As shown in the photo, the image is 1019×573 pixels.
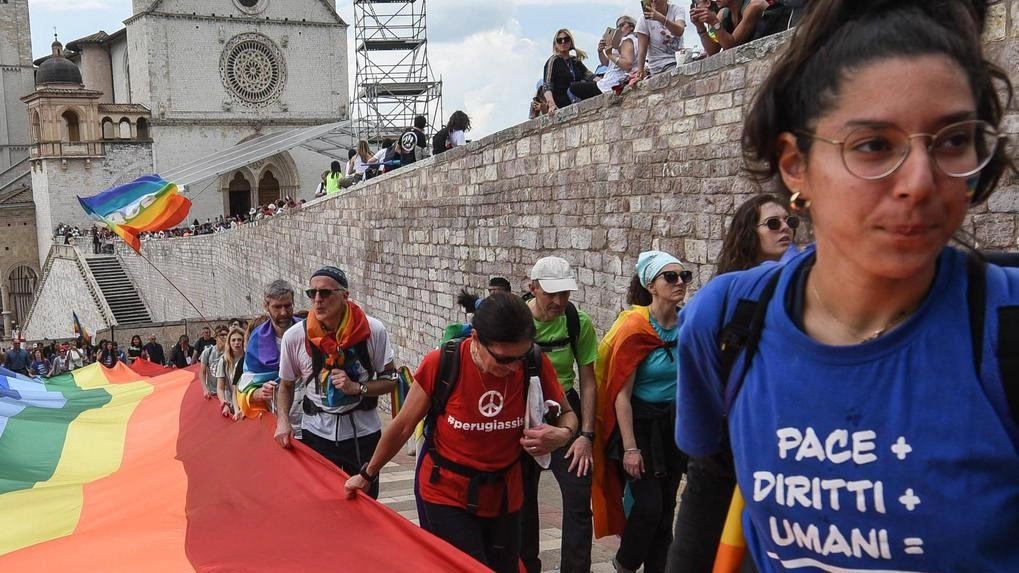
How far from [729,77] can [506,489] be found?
4.07 m

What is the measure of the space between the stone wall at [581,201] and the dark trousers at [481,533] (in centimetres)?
276

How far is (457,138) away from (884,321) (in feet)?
42.9

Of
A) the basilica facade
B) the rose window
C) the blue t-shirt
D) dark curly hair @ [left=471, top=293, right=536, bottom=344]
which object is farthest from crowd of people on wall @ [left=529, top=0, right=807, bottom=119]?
the rose window

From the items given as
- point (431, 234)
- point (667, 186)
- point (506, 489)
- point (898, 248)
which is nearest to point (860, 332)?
point (898, 248)

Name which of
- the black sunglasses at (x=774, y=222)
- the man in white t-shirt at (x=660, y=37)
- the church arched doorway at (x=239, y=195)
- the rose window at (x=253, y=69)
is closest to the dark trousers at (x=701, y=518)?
the black sunglasses at (x=774, y=222)

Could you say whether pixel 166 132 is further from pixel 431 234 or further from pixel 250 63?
pixel 431 234

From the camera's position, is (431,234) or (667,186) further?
(431,234)

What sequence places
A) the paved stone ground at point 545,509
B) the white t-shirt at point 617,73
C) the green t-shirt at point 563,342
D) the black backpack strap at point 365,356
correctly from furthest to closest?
1. the white t-shirt at point 617,73
2. the paved stone ground at point 545,509
3. the black backpack strap at point 365,356
4. the green t-shirt at point 563,342

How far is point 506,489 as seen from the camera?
13.3 feet

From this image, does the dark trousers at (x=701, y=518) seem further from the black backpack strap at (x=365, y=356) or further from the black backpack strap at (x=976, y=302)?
the black backpack strap at (x=365, y=356)

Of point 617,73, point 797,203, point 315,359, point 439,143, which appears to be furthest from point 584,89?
point 797,203

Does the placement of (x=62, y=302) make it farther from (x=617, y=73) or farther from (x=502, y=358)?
(x=502, y=358)

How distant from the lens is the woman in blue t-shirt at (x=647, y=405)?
4.55 m

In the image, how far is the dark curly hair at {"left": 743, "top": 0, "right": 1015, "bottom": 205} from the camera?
1214mm
